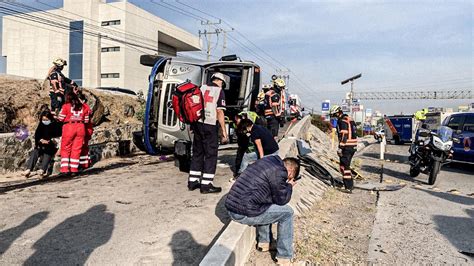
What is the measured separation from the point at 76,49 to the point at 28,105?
3158 cm

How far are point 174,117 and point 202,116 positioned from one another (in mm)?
2004

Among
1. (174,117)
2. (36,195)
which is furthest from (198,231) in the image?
(174,117)

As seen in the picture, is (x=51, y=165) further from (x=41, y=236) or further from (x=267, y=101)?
(x=267, y=101)

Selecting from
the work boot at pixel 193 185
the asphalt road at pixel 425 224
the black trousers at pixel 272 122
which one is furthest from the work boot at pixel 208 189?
the black trousers at pixel 272 122

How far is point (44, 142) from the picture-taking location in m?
6.89

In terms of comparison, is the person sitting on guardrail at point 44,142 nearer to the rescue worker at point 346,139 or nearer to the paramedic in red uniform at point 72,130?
the paramedic in red uniform at point 72,130

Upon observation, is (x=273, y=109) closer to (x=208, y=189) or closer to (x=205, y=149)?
(x=205, y=149)

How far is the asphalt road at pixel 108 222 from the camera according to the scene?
3.35 metres

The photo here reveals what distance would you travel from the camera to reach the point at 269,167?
342cm

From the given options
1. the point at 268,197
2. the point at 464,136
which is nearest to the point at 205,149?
the point at 268,197

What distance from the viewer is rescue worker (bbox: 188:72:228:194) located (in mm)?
5246

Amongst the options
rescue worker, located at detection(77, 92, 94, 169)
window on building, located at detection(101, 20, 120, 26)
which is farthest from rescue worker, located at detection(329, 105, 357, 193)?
window on building, located at detection(101, 20, 120, 26)

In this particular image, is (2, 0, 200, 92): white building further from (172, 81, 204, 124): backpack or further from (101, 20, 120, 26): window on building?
(172, 81, 204, 124): backpack

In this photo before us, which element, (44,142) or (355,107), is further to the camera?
(355,107)
